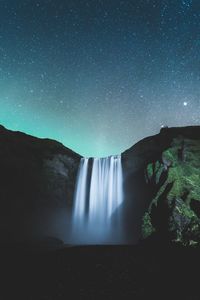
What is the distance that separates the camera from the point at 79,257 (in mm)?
9766

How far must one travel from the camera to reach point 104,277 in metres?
7.58

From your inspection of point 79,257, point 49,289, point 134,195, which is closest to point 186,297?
point 49,289

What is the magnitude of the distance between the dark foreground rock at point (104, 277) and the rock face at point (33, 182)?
2464cm

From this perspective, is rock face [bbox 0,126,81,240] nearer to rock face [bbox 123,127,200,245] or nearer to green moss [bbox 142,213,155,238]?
rock face [bbox 123,127,200,245]

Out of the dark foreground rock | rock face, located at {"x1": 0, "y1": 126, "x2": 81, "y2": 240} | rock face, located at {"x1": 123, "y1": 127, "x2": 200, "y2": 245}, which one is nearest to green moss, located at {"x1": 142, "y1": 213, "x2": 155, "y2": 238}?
rock face, located at {"x1": 123, "y1": 127, "x2": 200, "y2": 245}

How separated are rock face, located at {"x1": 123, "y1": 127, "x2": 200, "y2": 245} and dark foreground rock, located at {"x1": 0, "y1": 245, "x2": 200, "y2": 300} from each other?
1040cm

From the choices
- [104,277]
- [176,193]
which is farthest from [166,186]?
[104,277]

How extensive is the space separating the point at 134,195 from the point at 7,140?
21046mm

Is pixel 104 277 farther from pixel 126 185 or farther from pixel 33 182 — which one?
pixel 33 182

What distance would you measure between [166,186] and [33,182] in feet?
70.2

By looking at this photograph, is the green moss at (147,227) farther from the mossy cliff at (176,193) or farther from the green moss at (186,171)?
the green moss at (186,171)

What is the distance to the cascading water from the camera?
115 ft

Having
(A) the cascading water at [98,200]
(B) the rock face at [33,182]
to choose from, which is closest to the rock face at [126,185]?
(B) the rock face at [33,182]

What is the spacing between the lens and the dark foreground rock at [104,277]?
6340 mm
